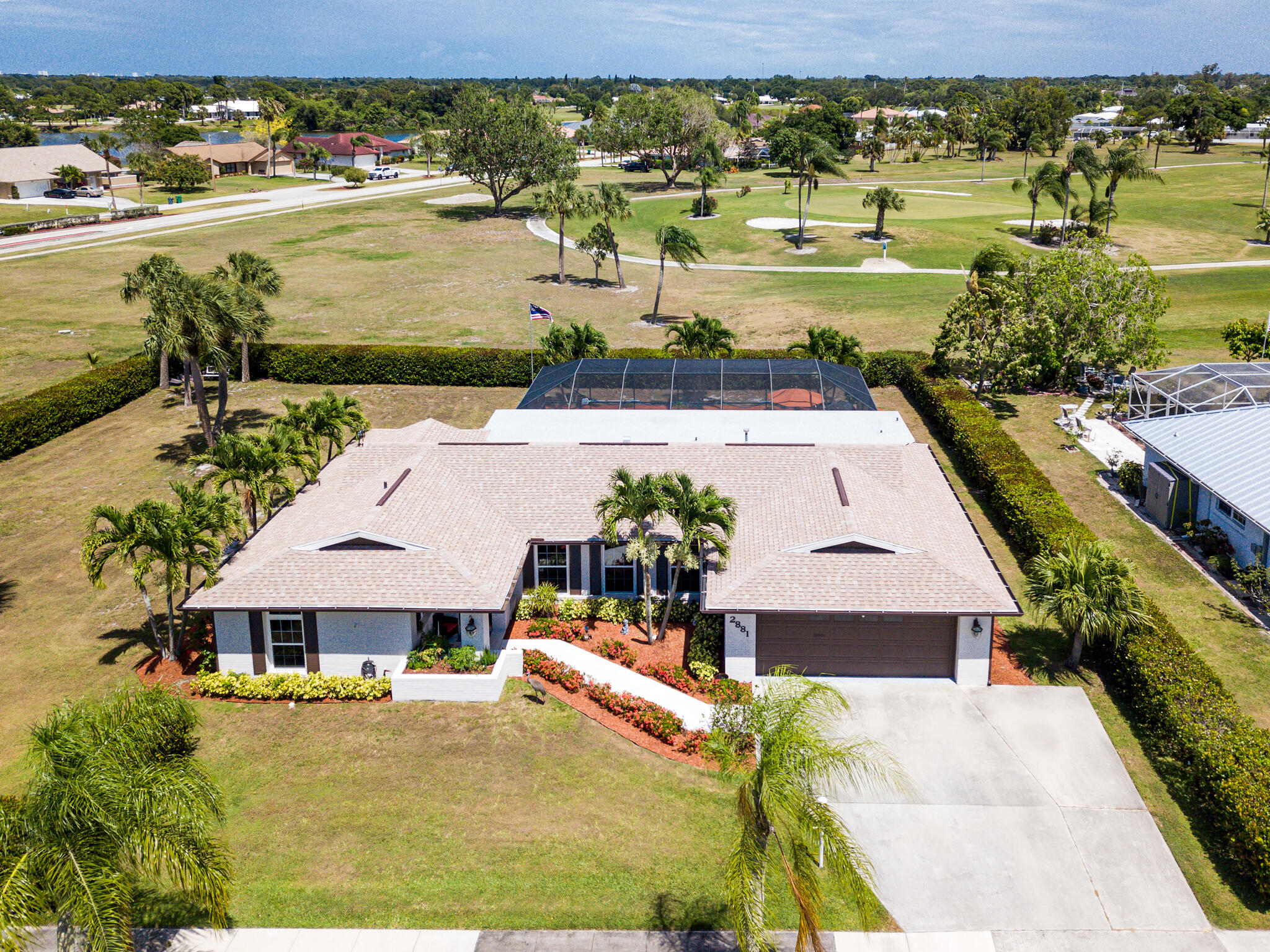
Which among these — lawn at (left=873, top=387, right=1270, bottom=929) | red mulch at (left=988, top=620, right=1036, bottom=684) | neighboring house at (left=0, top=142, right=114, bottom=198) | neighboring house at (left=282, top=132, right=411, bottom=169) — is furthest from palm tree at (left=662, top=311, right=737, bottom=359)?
neighboring house at (left=282, top=132, right=411, bottom=169)

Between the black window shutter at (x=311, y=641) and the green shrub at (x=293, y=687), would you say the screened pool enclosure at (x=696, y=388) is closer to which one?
the black window shutter at (x=311, y=641)

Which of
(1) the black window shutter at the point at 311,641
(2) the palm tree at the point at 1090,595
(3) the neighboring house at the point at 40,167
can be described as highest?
(3) the neighboring house at the point at 40,167

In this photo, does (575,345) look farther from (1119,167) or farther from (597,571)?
(1119,167)

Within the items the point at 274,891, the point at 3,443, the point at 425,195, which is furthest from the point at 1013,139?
the point at 274,891

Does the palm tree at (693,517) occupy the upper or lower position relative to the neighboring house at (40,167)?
lower

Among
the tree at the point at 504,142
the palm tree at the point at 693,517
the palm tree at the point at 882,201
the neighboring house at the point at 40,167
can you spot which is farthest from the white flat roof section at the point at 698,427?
the neighboring house at the point at 40,167

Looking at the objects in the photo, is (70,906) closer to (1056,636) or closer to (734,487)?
(734,487)

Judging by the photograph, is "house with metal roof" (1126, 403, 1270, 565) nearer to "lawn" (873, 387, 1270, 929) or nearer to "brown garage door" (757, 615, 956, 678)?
"lawn" (873, 387, 1270, 929)

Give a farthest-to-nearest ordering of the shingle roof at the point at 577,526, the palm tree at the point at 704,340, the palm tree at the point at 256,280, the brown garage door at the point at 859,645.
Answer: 1. the palm tree at the point at 704,340
2. the palm tree at the point at 256,280
3. the brown garage door at the point at 859,645
4. the shingle roof at the point at 577,526
